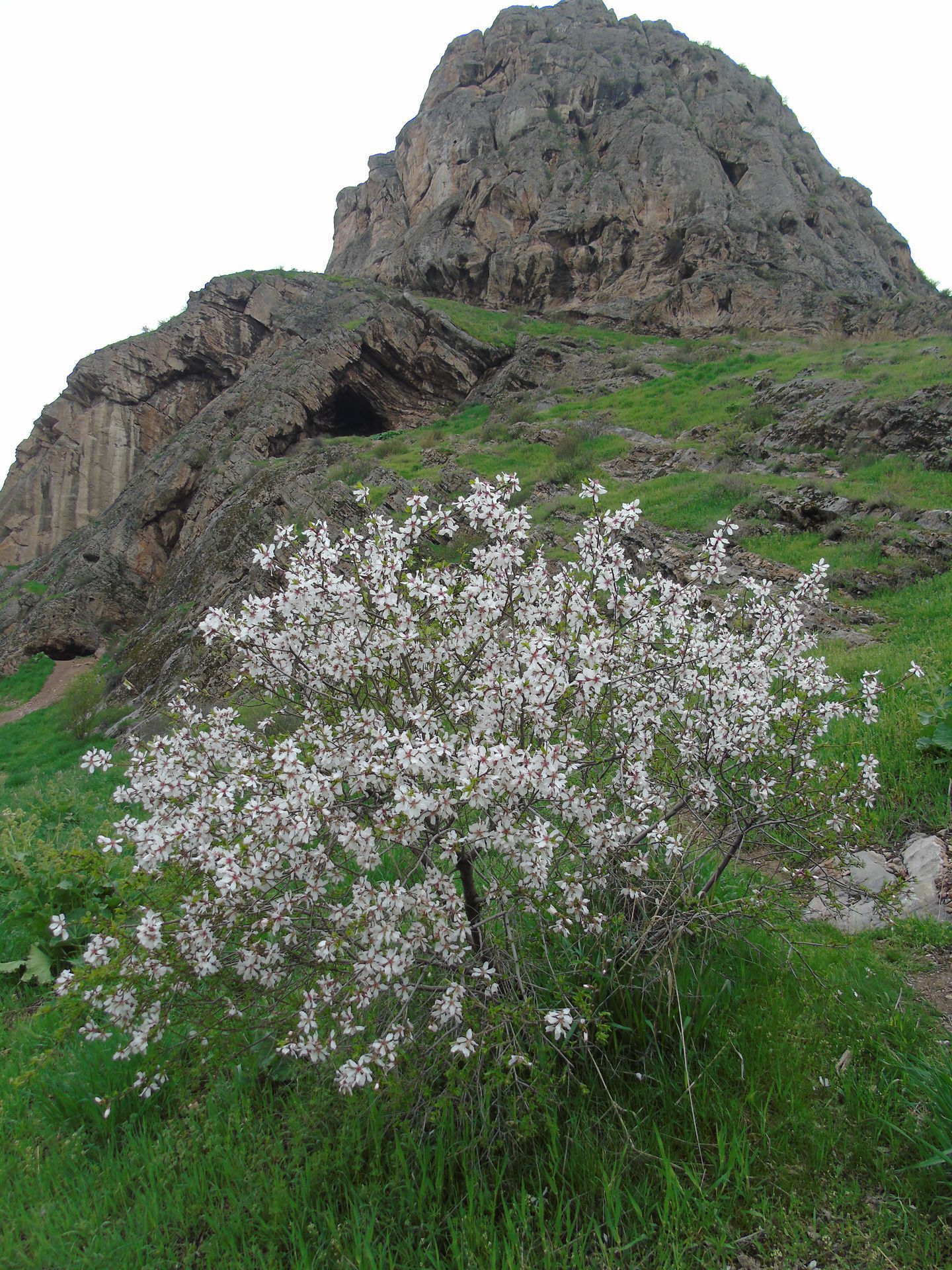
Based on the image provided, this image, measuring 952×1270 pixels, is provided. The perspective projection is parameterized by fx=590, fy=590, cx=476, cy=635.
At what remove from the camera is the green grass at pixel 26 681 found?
977 inches

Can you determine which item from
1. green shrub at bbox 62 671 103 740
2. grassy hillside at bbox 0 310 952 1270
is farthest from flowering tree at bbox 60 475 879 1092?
green shrub at bbox 62 671 103 740

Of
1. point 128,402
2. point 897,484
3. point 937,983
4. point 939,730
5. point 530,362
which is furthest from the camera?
point 128,402

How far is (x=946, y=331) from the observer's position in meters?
24.8

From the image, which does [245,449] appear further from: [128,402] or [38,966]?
[38,966]

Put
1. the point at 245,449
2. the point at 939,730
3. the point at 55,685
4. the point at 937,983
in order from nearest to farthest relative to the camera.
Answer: the point at 937,983 → the point at 939,730 → the point at 55,685 → the point at 245,449

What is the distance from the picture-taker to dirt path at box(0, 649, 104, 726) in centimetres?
2370

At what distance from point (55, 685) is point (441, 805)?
29.2m

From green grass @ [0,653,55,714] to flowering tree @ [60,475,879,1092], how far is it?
27.0 metres

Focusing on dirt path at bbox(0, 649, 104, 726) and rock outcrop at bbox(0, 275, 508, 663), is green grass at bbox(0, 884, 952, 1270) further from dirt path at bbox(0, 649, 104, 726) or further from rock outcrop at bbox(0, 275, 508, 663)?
dirt path at bbox(0, 649, 104, 726)

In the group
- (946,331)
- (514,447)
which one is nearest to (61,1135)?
(514,447)

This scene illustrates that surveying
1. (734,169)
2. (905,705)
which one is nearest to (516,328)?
(734,169)

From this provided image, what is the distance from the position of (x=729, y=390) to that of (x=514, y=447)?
900 cm

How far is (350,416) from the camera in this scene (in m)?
32.9

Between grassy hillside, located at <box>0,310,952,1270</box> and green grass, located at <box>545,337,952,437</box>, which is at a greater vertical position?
green grass, located at <box>545,337,952,437</box>
